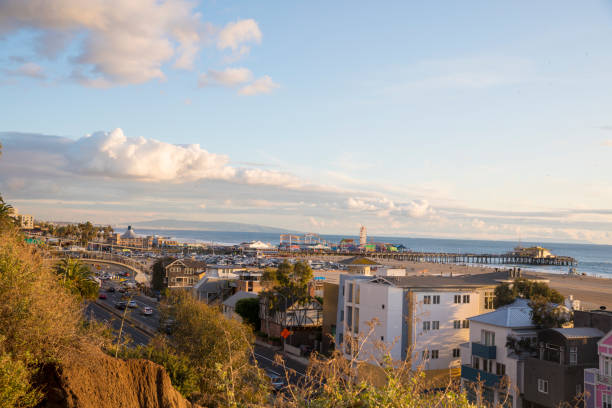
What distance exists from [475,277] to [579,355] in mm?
24270

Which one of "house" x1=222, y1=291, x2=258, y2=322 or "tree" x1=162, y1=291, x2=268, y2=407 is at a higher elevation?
"tree" x1=162, y1=291, x2=268, y2=407

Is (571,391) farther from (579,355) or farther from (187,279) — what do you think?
(187,279)

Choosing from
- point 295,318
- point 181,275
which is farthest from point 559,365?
point 181,275

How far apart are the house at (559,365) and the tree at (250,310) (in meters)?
39.4

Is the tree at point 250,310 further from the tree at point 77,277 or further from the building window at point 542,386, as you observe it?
the building window at point 542,386

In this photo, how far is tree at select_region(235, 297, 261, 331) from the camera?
68.1 meters

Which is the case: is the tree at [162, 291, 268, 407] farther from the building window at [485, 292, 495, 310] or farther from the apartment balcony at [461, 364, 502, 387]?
the building window at [485, 292, 495, 310]

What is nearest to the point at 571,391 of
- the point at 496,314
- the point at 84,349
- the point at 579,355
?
the point at 579,355

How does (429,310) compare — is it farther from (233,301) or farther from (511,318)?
(233,301)

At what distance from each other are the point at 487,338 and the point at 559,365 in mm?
6441

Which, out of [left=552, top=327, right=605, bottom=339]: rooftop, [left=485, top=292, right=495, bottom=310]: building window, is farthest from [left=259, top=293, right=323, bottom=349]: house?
[left=552, top=327, right=605, bottom=339]: rooftop

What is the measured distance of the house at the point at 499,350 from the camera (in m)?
36.2

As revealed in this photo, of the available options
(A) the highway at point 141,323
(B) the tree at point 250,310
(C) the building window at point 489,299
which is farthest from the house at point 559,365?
(B) the tree at point 250,310

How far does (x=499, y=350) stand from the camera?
37781mm
